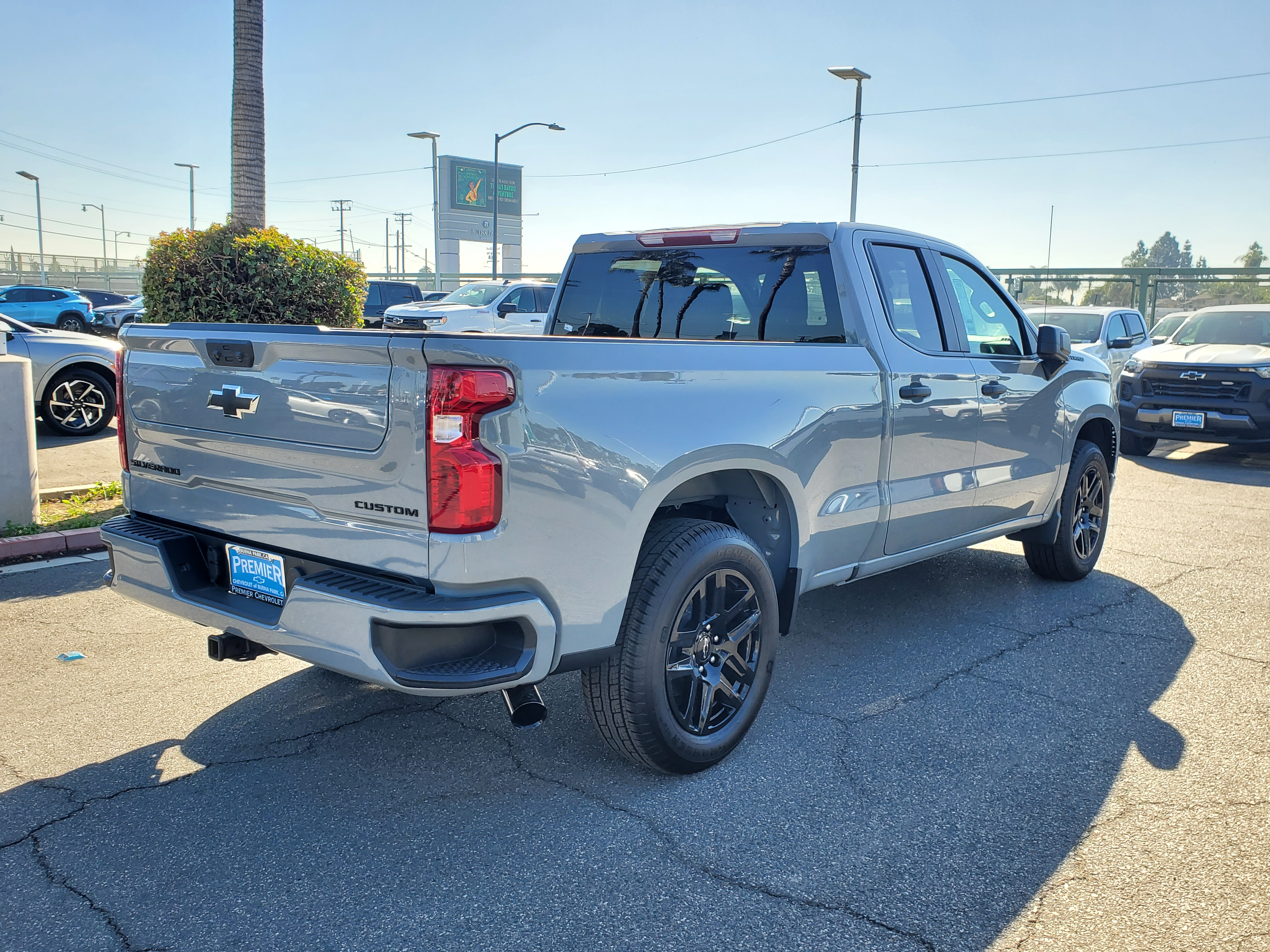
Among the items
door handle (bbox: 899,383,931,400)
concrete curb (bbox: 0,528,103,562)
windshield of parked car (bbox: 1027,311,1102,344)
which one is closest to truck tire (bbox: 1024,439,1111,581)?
door handle (bbox: 899,383,931,400)

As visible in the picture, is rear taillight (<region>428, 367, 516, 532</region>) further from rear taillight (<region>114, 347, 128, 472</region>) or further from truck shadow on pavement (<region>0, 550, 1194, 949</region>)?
rear taillight (<region>114, 347, 128, 472</region>)

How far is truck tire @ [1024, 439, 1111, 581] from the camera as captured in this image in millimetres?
5965

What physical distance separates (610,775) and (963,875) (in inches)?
48.2

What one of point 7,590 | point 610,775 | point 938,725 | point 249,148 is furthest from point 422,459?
point 249,148

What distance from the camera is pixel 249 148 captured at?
9.49 metres

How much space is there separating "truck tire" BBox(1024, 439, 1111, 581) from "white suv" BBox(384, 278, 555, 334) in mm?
14328

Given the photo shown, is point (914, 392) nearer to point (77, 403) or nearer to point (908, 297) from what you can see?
point (908, 297)

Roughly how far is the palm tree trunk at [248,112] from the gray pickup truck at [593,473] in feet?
19.1

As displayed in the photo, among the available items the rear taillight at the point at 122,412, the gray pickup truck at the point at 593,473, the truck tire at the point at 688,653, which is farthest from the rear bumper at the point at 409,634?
the rear taillight at the point at 122,412

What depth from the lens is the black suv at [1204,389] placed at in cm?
1118

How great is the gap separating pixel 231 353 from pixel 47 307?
29.6m

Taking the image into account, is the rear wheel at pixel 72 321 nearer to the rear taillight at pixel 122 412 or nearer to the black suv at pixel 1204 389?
the black suv at pixel 1204 389

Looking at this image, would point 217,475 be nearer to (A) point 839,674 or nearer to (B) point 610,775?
(B) point 610,775

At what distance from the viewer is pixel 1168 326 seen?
14.9 meters
